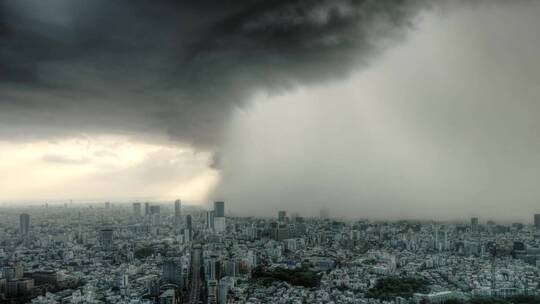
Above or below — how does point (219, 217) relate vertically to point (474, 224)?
above

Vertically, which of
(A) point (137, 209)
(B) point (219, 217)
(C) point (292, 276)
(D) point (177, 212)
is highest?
(A) point (137, 209)

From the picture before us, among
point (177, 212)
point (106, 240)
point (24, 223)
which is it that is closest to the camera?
point (106, 240)

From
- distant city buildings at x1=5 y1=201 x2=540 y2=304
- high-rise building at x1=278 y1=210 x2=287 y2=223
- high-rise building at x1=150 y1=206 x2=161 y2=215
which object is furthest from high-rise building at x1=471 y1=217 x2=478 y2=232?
high-rise building at x1=150 y1=206 x2=161 y2=215

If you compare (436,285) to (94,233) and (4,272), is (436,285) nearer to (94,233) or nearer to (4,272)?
(4,272)

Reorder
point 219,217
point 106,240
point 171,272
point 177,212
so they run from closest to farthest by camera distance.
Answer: point 171,272 → point 106,240 → point 219,217 → point 177,212

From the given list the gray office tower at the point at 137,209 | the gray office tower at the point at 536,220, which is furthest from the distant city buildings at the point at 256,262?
the gray office tower at the point at 137,209

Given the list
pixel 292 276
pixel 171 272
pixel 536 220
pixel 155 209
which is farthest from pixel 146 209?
pixel 536 220

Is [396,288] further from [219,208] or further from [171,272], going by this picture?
[219,208]

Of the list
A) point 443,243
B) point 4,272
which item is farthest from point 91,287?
point 443,243
